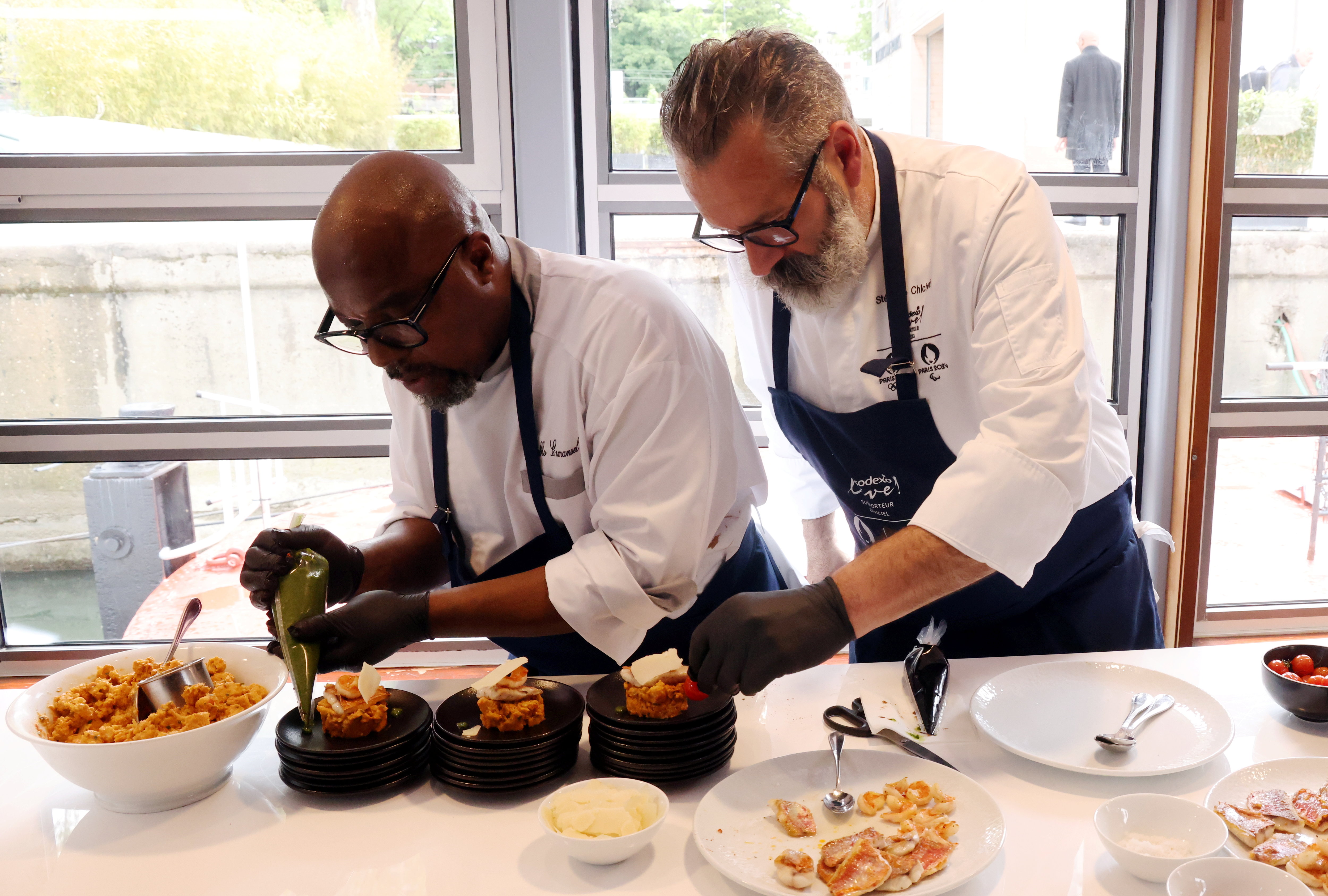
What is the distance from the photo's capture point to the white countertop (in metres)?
1.06

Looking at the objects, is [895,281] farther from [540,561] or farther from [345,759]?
[345,759]

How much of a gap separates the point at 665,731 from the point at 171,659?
0.76 m

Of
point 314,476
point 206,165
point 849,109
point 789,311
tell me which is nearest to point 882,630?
point 789,311

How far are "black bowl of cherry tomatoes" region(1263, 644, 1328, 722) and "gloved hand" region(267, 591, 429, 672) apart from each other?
1256 millimetres

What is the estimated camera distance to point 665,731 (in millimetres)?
1217

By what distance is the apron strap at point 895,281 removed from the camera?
158cm

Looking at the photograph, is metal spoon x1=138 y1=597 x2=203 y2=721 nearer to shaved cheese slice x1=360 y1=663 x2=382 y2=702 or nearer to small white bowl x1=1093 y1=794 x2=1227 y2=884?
shaved cheese slice x1=360 y1=663 x2=382 y2=702

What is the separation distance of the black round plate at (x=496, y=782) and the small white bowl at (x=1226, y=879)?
73 cm

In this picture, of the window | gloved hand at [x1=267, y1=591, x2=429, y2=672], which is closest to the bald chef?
gloved hand at [x1=267, y1=591, x2=429, y2=672]

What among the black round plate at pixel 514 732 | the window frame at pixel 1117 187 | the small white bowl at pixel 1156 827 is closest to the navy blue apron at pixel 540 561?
the black round plate at pixel 514 732

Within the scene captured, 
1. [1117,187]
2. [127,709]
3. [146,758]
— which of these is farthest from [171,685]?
[1117,187]

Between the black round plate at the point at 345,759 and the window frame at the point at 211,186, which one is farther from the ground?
the window frame at the point at 211,186

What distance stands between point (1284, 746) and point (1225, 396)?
249 cm

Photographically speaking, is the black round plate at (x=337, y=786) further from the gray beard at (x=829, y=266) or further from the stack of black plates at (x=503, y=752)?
the gray beard at (x=829, y=266)
